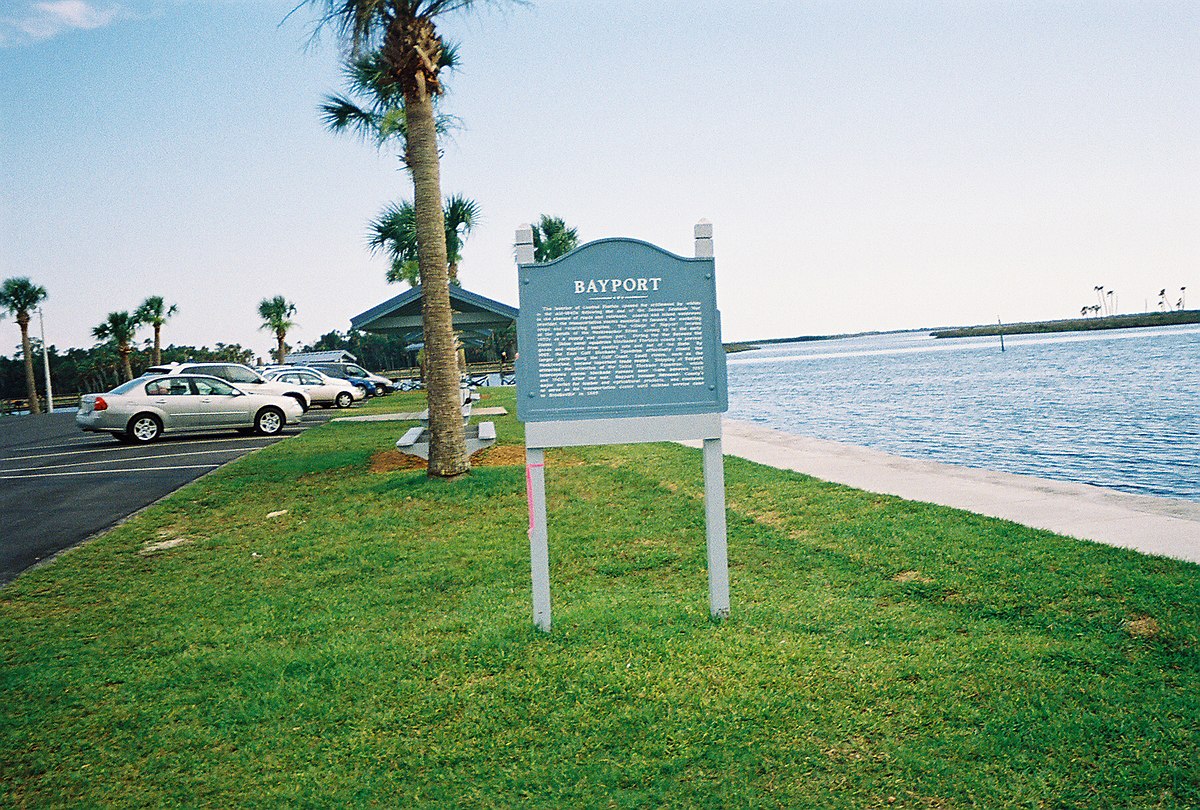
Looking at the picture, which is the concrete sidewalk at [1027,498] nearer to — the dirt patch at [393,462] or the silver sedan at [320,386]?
the dirt patch at [393,462]

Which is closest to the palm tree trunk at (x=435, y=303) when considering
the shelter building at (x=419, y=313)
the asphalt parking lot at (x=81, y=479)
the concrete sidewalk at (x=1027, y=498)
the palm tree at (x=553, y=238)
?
the asphalt parking lot at (x=81, y=479)

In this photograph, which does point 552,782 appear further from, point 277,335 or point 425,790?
point 277,335

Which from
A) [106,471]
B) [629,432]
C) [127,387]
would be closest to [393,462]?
[106,471]

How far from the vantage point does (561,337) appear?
5.39 metres

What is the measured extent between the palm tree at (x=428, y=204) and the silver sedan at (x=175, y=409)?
11176mm

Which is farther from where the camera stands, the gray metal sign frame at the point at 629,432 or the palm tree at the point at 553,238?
the palm tree at the point at 553,238

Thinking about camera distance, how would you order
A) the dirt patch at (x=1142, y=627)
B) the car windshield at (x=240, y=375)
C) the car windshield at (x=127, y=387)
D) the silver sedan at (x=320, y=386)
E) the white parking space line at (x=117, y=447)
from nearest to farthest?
the dirt patch at (x=1142, y=627)
the white parking space line at (x=117, y=447)
the car windshield at (x=127, y=387)
the car windshield at (x=240, y=375)
the silver sedan at (x=320, y=386)

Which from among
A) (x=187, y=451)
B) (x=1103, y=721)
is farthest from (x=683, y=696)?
(x=187, y=451)

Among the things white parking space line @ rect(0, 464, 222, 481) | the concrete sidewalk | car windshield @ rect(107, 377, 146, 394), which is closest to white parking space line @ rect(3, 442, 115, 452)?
car windshield @ rect(107, 377, 146, 394)

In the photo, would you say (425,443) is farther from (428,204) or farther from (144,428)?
(144,428)

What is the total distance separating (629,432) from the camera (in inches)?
214

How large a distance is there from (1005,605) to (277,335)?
76111mm

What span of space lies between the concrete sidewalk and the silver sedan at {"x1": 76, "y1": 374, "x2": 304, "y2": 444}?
1274cm

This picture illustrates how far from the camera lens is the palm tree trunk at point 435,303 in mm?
11484
